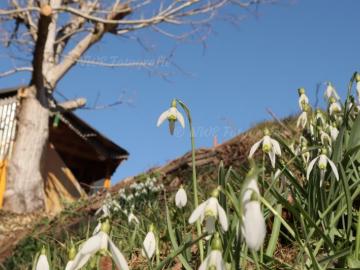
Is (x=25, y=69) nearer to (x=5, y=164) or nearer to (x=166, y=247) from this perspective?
(x=5, y=164)

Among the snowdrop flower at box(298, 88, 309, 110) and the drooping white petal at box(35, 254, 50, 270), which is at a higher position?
the snowdrop flower at box(298, 88, 309, 110)

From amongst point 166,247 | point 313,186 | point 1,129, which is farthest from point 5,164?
point 313,186

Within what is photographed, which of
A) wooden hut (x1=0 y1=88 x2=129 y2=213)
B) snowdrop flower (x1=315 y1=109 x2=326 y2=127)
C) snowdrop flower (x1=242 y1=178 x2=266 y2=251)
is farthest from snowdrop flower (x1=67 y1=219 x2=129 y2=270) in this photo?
wooden hut (x1=0 y1=88 x2=129 y2=213)

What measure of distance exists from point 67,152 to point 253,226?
1712 centimetres

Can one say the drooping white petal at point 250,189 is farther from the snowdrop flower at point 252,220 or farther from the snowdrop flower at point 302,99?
the snowdrop flower at point 302,99

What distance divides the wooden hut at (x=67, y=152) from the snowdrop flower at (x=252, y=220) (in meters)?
10.2

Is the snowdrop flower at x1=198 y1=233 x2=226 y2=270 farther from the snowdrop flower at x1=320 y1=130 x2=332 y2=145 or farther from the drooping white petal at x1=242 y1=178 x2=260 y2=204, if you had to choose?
the snowdrop flower at x1=320 y1=130 x2=332 y2=145

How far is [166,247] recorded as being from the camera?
2.60m

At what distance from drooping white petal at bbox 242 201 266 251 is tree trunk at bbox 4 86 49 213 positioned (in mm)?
11321

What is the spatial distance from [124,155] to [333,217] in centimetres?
1676

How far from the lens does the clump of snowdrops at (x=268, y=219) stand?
1.08m

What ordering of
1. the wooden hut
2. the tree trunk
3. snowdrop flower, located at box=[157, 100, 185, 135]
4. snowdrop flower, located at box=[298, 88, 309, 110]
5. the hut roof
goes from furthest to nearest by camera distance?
the hut roof, the wooden hut, the tree trunk, snowdrop flower, located at box=[298, 88, 309, 110], snowdrop flower, located at box=[157, 100, 185, 135]

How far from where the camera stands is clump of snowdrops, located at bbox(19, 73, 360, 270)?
3.55 feet

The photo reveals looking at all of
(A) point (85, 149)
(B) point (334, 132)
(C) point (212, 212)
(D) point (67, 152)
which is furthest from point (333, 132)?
(A) point (85, 149)
